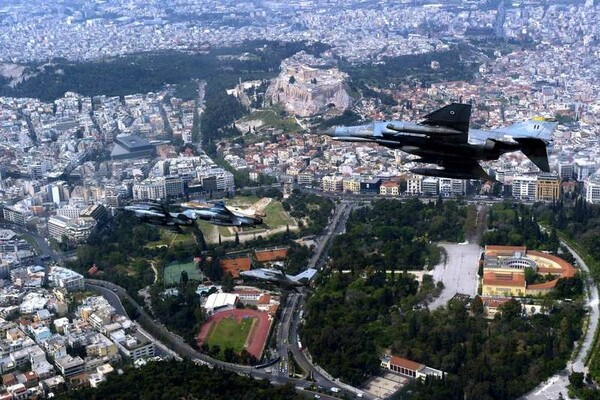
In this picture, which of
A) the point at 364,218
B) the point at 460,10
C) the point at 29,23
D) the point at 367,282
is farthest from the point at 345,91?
the point at 29,23

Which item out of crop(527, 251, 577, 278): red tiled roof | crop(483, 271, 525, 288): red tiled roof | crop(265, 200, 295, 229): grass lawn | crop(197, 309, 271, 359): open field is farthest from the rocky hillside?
crop(197, 309, 271, 359): open field

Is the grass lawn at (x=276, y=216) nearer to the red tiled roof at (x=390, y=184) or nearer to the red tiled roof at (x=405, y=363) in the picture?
the red tiled roof at (x=390, y=184)

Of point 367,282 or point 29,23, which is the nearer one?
point 367,282

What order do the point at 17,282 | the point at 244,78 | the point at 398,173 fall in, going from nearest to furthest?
the point at 17,282
the point at 398,173
the point at 244,78

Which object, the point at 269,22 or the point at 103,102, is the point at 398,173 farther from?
the point at 269,22

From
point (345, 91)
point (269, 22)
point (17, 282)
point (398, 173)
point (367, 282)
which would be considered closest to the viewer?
point (367, 282)

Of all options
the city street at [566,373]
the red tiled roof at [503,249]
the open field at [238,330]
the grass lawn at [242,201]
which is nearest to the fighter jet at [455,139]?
the city street at [566,373]

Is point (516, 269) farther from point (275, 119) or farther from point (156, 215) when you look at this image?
point (275, 119)

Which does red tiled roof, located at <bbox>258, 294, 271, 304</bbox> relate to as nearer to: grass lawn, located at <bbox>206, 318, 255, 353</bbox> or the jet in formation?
grass lawn, located at <bbox>206, 318, 255, 353</bbox>
